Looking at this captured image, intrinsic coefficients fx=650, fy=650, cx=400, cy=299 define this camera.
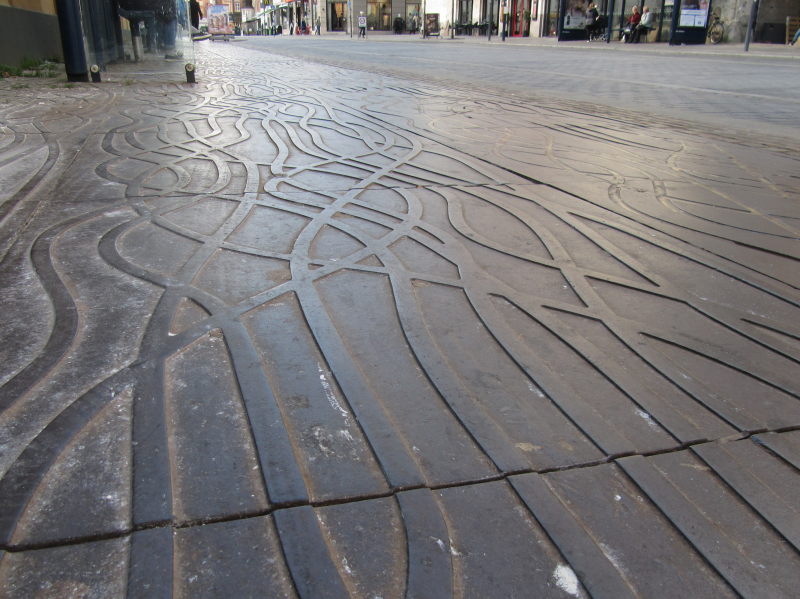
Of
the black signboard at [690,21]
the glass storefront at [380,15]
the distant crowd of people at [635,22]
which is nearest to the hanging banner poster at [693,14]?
the black signboard at [690,21]

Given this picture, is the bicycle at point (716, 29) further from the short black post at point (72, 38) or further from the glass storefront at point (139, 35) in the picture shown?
the short black post at point (72, 38)

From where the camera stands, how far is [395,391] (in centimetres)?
195

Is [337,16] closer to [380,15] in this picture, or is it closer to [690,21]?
[380,15]

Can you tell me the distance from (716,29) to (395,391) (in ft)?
97.9

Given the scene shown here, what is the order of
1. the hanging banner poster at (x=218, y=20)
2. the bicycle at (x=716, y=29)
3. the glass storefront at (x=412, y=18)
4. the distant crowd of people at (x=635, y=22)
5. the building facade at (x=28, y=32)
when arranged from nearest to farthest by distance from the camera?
the building facade at (x=28, y=32), the bicycle at (x=716, y=29), the distant crowd of people at (x=635, y=22), the hanging banner poster at (x=218, y=20), the glass storefront at (x=412, y=18)

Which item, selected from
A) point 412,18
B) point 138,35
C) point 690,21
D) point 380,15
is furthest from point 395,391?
point 380,15

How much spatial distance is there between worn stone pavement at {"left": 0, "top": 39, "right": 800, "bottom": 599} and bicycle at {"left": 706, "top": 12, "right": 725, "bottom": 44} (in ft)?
86.9

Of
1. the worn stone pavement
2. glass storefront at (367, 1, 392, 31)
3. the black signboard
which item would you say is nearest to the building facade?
the worn stone pavement

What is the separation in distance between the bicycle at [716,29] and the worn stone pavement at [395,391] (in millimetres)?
26498

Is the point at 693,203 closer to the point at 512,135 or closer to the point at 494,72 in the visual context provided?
the point at 512,135

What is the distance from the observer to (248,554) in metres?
1.37

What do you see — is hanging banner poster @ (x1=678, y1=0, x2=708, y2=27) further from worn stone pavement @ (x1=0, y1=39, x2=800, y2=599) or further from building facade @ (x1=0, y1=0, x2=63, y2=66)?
worn stone pavement @ (x1=0, y1=39, x2=800, y2=599)

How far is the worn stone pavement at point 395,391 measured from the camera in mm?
1377

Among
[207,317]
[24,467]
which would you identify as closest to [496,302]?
[207,317]
